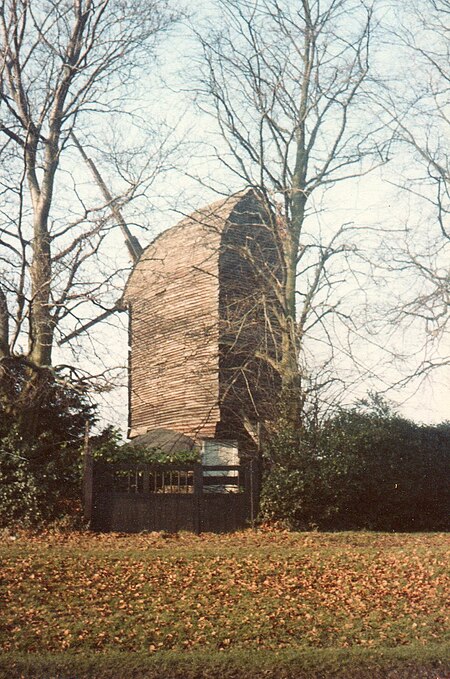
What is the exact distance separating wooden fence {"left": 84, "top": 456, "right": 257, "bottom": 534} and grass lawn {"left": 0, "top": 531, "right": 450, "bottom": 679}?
2794 millimetres

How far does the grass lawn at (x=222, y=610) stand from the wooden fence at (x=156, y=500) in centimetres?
279

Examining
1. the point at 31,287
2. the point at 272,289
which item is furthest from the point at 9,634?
the point at 272,289

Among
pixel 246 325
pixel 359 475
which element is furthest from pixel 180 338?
pixel 359 475

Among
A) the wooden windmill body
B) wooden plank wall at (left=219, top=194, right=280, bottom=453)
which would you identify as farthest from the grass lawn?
the wooden windmill body

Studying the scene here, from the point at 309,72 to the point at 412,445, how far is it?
1140 centimetres

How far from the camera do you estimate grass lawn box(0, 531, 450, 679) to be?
9.97 m

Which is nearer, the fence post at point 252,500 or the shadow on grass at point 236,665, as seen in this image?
the shadow on grass at point 236,665

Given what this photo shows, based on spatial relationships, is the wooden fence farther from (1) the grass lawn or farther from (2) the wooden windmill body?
(2) the wooden windmill body

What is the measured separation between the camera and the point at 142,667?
9.74m

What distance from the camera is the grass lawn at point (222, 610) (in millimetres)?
9969

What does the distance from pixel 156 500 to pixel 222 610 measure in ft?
28.7

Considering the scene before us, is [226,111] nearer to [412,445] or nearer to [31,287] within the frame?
[31,287]

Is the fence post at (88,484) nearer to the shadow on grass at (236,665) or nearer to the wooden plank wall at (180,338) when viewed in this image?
the wooden plank wall at (180,338)

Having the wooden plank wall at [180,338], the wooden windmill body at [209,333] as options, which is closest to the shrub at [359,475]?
the wooden windmill body at [209,333]
